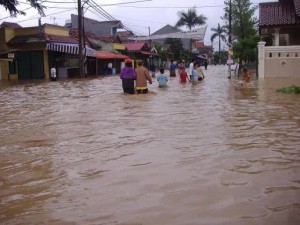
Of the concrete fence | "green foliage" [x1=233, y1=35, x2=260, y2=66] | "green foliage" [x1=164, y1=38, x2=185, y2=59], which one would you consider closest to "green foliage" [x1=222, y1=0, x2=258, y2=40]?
"green foliage" [x1=233, y1=35, x2=260, y2=66]

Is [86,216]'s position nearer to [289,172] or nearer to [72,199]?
[72,199]

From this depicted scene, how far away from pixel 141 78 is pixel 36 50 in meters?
22.5

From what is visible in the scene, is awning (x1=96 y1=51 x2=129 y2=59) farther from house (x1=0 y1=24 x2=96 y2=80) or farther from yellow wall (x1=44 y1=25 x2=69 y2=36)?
yellow wall (x1=44 y1=25 x2=69 y2=36)

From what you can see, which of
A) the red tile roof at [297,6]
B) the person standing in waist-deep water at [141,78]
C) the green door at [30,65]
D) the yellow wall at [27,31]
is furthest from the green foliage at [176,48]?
the person standing in waist-deep water at [141,78]

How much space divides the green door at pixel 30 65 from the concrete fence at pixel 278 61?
66.1 feet

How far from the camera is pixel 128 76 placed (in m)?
15.3

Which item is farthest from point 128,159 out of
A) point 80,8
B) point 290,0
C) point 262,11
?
point 80,8

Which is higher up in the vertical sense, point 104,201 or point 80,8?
point 80,8

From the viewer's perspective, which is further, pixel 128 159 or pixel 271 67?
pixel 271 67

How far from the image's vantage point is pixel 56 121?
32.2 ft

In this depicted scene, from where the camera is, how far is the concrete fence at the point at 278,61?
72.2 feet

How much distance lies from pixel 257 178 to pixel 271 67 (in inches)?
750

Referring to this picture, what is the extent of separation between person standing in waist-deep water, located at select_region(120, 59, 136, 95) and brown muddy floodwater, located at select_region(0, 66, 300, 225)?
18.0ft

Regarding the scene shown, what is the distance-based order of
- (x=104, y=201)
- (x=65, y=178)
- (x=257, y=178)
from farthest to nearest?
(x=65, y=178) → (x=257, y=178) → (x=104, y=201)
